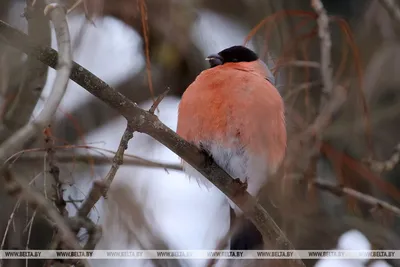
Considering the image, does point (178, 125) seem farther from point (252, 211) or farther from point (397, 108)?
point (397, 108)

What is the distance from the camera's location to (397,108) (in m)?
1.34

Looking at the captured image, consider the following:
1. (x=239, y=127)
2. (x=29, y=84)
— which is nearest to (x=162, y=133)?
(x=239, y=127)

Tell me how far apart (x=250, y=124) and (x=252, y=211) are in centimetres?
15

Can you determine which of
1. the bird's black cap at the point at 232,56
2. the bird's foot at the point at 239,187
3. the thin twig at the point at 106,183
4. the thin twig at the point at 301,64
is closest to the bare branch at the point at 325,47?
the thin twig at the point at 301,64

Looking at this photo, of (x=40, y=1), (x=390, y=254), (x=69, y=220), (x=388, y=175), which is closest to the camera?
(x=69, y=220)

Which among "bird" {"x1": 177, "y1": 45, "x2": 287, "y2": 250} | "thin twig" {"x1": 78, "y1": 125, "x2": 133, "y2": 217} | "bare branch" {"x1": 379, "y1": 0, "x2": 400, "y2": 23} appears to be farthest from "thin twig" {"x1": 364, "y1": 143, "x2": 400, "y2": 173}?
"thin twig" {"x1": 78, "y1": 125, "x2": 133, "y2": 217}

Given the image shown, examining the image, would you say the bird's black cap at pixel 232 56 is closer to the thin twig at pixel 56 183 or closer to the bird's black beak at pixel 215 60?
the bird's black beak at pixel 215 60

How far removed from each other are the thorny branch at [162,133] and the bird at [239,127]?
3cm

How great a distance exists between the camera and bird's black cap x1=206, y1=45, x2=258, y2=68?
123cm

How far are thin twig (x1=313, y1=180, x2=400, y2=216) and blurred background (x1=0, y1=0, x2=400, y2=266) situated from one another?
1 cm

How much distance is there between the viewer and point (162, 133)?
905mm

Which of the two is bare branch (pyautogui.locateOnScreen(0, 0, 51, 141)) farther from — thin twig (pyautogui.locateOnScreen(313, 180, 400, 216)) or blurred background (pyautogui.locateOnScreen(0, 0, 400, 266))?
thin twig (pyautogui.locateOnScreen(313, 180, 400, 216))

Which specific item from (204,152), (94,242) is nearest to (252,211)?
(204,152)

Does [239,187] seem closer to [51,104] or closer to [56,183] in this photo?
[56,183]
